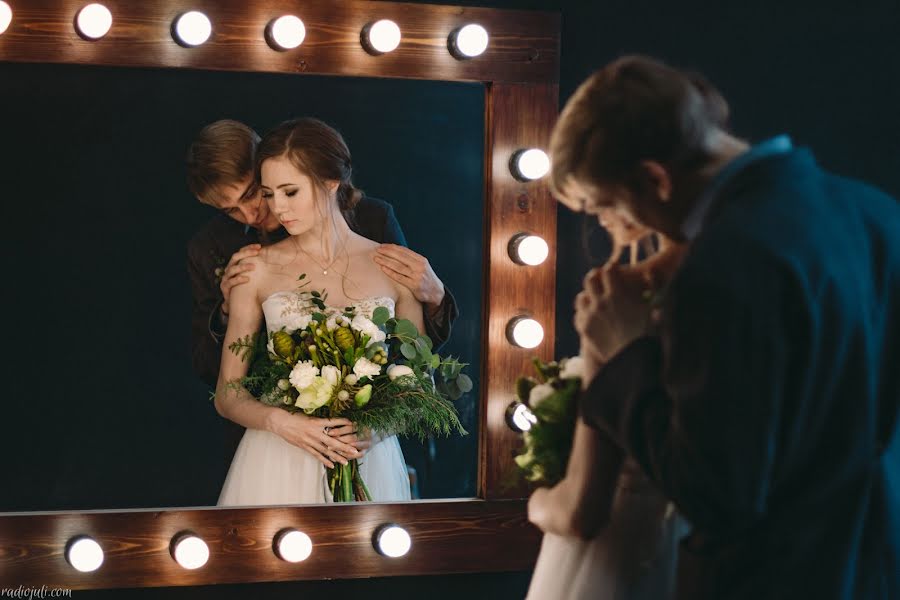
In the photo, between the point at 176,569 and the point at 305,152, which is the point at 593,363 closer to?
the point at 305,152

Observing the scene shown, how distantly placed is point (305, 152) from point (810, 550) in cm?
102

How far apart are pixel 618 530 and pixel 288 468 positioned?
0.69 meters

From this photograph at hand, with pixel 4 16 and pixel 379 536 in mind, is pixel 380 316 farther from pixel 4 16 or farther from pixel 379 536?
pixel 4 16

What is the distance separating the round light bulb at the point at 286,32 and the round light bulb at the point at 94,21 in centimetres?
26

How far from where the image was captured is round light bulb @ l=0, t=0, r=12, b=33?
1.51 meters

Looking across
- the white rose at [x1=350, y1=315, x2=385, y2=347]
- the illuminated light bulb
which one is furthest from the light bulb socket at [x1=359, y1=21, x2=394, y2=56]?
the illuminated light bulb

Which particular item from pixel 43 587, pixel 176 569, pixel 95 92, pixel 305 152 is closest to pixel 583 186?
pixel 305 152

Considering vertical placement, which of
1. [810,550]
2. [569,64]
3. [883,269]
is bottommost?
[810,550]

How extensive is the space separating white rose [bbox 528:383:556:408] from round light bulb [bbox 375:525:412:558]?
0.57 metres

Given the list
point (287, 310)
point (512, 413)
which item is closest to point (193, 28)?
point (287, 310)

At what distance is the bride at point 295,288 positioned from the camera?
1.58m

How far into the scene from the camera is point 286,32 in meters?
1.58

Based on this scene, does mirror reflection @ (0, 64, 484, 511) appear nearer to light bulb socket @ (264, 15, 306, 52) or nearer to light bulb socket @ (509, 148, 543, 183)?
light bulb socket @ (264, 15, 306, 52)

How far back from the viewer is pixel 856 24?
74.2 inches
